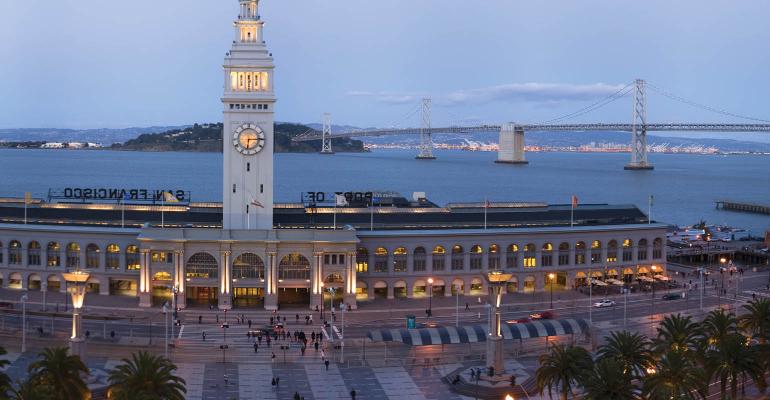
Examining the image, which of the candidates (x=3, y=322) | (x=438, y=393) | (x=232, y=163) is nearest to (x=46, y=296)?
(x=3, y=322)

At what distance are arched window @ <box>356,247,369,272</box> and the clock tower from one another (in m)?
8.08

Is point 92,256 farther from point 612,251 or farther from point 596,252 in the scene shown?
point 612,251

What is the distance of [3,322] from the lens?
68625 millimetres

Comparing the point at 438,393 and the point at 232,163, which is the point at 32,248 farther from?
the point at 438,393

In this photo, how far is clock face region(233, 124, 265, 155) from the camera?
262ft

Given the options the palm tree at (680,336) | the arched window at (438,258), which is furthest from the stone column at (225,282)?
the palm tree at (680,336)

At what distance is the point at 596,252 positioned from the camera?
9056 cm

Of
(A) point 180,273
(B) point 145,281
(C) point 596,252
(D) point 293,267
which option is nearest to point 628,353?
(D) point 293,267

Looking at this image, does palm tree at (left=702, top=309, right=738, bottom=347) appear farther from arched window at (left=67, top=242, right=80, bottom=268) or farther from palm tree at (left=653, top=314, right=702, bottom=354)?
arched window at (left=67, top=242, right=80, bottom=268)

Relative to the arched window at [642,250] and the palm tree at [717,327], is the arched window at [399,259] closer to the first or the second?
the arched window at [642,250]

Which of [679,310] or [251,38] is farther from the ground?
[251,38]

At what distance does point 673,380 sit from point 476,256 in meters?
41.6

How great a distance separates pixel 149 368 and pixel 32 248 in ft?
147

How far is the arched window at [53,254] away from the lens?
272ft
